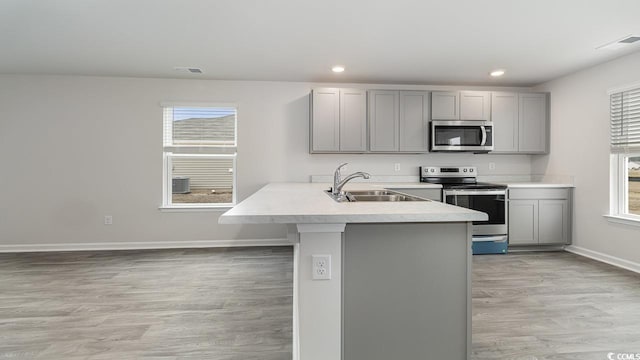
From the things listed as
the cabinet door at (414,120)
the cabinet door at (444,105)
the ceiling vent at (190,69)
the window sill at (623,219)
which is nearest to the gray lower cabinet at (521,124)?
the cabinet door at (444,105)

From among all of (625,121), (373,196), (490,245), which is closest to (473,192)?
(490,245)

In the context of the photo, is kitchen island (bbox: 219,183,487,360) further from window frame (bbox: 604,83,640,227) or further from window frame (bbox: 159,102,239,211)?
window frame (bbox: 604,83,640,227)

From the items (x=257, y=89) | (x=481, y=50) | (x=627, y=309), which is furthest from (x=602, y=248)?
(x=257, y=89)

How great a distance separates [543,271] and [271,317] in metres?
2.89

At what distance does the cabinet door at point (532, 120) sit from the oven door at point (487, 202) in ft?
3.06

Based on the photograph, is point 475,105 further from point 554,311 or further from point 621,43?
point 554,311

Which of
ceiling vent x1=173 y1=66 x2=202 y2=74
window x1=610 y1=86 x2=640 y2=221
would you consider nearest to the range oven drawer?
window x1=610 y1=86 x2=640 y2=221

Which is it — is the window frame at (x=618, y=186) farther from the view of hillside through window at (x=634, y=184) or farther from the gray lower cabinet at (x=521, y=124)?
the gray lower cabinet at (x=521, y=124)

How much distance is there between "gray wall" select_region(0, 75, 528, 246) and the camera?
A: 421cm

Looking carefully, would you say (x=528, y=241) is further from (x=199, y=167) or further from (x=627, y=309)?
(x=199, y=167)

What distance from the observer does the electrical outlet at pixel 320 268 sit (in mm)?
1493

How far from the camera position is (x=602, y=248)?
377 centimetres

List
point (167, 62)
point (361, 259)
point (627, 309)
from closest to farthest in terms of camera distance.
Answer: point (361, 259), point (627, 309), point (167, 62)

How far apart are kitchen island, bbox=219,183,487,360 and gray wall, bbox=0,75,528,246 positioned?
2.99m
